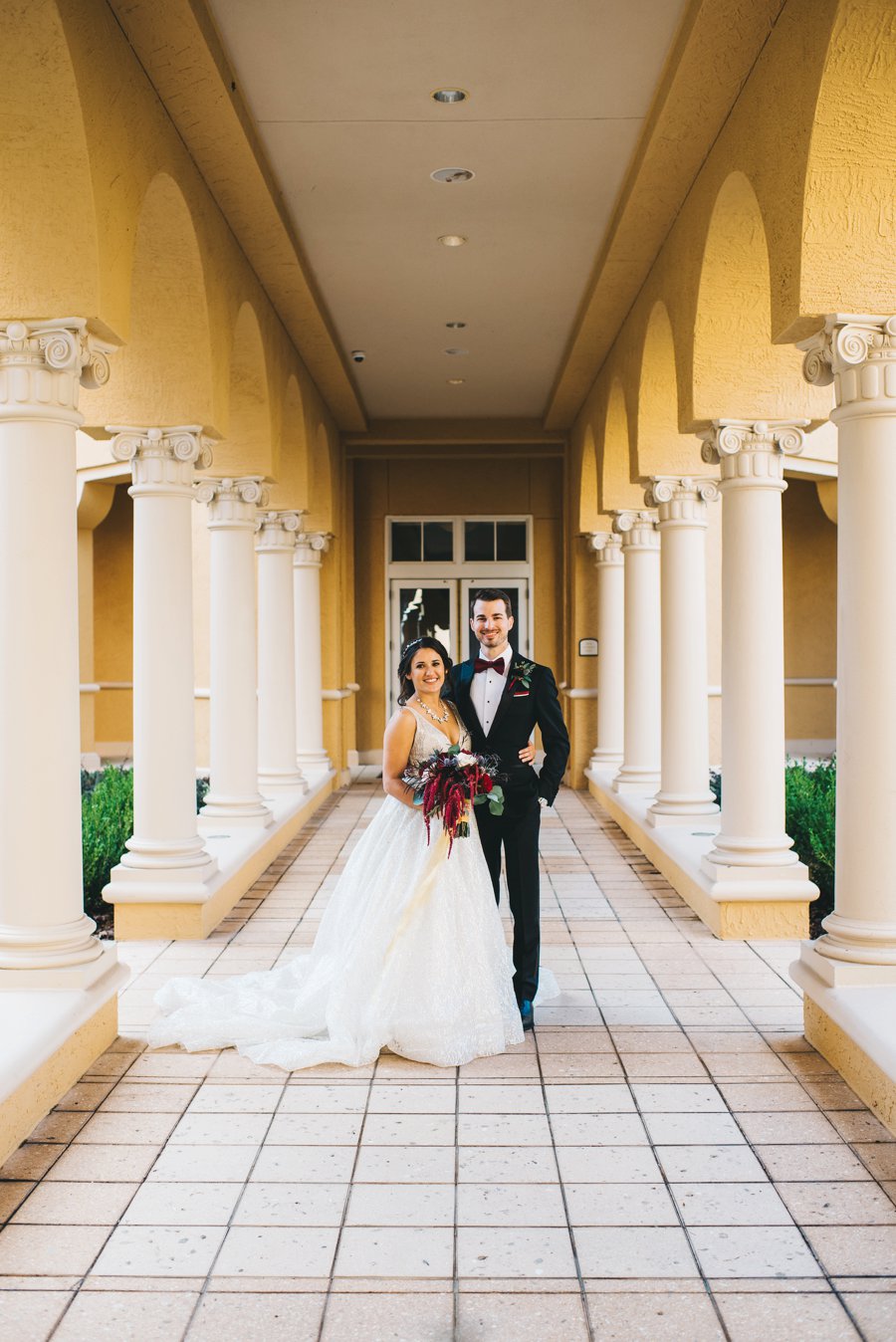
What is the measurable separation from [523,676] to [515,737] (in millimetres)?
254

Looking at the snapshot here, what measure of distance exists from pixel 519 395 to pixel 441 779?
9489mm

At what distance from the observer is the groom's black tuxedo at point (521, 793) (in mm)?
5043

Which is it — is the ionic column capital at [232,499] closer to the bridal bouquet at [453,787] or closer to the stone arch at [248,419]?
the stone arch at [248,419]

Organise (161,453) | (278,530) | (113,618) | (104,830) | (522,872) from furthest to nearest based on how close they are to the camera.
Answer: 1. (113,618)
2. (278,530)
3. (104,830)
4. (161,453)
5. (522,872)

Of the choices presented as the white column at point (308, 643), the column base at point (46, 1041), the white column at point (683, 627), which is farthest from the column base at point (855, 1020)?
the white column at point (308, 643)

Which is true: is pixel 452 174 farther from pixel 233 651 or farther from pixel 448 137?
pixel 233 651

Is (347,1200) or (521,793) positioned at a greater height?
(521,793)

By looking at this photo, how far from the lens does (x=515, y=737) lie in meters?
5.09

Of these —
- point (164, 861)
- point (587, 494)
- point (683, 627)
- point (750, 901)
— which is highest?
point (587, 494)

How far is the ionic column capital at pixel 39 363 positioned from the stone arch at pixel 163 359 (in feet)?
6.96

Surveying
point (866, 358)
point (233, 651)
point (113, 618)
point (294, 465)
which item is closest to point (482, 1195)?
point (866, 358)

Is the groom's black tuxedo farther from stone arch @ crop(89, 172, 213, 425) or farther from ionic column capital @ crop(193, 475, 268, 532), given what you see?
ionic column capital @ crop(193, 475, 268, 532)

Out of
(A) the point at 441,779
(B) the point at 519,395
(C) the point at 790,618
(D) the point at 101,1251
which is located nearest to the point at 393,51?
(A) the point at 441,779

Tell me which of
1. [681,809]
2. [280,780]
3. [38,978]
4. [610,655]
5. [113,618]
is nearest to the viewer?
[38,978]
